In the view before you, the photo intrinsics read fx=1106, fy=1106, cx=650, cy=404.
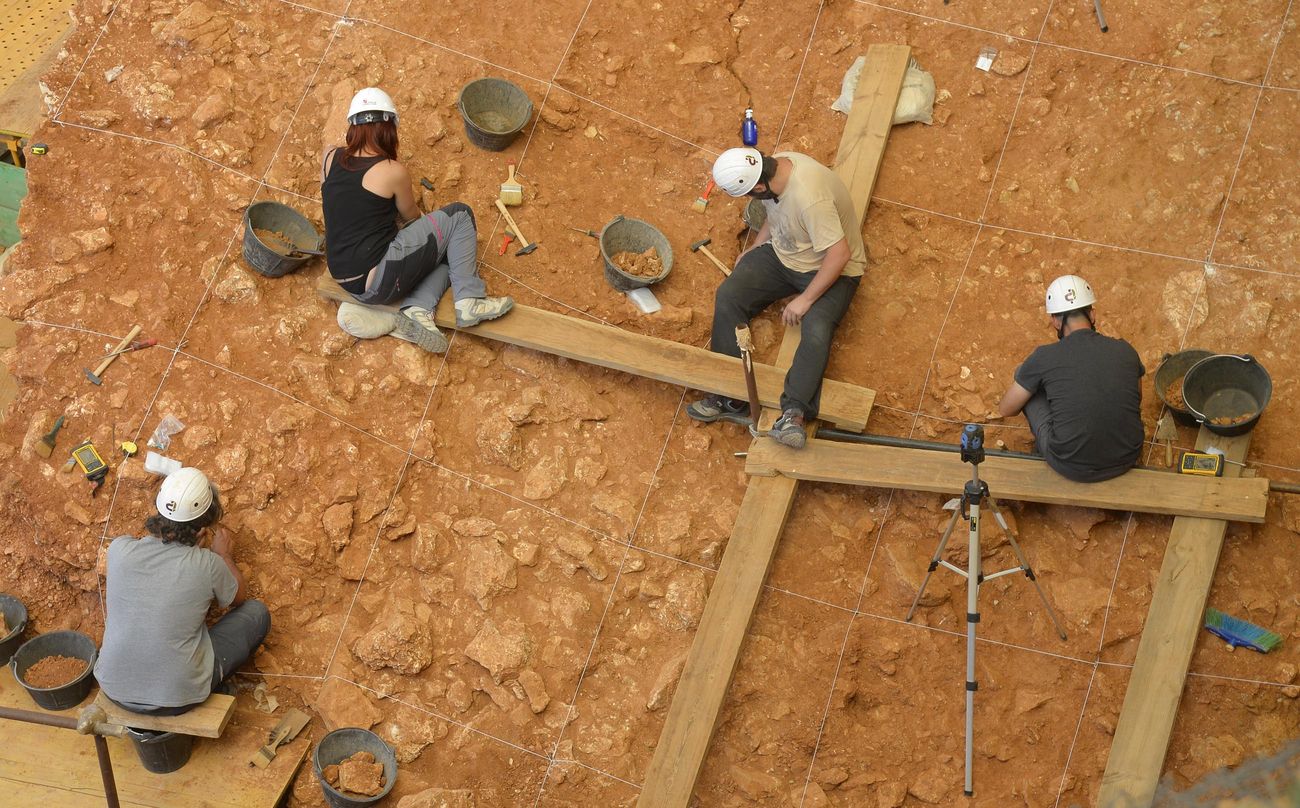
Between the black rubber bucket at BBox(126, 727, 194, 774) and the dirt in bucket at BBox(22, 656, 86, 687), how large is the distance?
0.47 meters

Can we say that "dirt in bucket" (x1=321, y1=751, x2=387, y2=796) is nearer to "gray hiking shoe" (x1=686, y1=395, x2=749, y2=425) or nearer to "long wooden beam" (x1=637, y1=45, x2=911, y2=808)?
"long wooden beam" (x1=637, y1=45, x2=911, y2=808)

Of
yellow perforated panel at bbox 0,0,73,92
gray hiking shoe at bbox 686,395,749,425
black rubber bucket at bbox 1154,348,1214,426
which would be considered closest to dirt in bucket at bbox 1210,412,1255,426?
black rubber bucket at bbox 1154,348,1214,426

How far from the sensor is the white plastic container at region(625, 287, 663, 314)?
20.4ft

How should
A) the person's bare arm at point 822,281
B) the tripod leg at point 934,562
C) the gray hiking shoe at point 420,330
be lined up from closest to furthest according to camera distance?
the tripod leg at point 934,562
the person's bare arm at point 822,281
the gray hiking shoe at point 420,330

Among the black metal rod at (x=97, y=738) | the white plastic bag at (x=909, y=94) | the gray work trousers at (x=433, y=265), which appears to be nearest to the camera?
the black metal rod at (x=97, y=738)

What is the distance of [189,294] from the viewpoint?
20.1 feet

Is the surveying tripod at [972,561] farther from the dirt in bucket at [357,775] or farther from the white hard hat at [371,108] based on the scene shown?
the white hard hat at [371,108]

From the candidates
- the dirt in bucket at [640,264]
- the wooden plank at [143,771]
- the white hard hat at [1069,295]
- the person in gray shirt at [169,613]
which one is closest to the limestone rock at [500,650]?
the wooden plank at [143,771]

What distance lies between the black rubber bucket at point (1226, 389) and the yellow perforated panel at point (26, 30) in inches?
319

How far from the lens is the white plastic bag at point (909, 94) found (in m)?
6.65

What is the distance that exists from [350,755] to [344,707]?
0.23 m

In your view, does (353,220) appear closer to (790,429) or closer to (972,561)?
(790,429)

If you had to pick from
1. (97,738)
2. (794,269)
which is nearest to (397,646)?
(97,738)

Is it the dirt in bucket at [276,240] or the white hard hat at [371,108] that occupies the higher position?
the white hard hat at [371,108]
